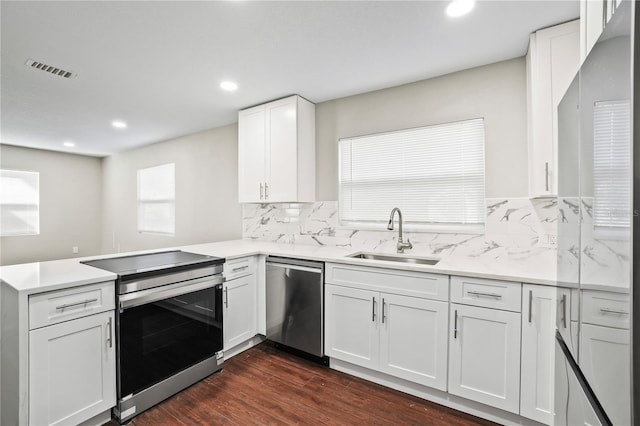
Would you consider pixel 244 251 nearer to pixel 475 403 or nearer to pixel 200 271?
pixel 200 271

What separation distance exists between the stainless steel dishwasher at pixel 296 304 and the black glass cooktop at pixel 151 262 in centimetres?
55

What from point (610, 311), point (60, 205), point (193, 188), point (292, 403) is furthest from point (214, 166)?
point (610, 311)

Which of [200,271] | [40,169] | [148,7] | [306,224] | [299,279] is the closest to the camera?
[148,7]

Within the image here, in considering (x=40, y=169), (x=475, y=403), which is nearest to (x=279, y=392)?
(x=475, y=403)

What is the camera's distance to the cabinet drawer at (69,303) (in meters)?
1.57

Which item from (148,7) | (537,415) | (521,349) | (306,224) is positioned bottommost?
(537,415)

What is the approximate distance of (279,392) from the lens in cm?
219

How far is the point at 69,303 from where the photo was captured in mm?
1684

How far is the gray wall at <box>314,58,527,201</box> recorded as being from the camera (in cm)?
233

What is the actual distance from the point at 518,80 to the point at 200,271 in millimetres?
2888

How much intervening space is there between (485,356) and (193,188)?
4266 mm

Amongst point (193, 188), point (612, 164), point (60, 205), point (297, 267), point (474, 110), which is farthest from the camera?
point (60, 205)

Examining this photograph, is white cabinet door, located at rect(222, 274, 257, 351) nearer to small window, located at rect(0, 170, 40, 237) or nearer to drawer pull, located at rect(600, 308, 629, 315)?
drawer pull, located at rect(600, 308, 629, 315)

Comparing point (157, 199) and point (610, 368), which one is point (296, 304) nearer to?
point (610, 368)
